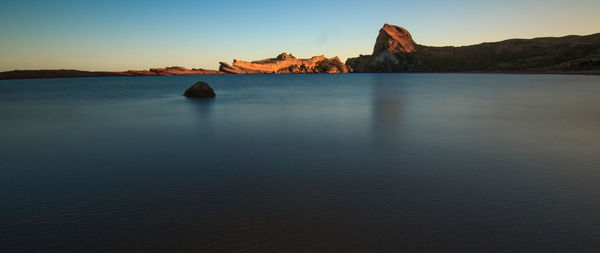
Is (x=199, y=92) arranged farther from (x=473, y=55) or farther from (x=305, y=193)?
(x=473, y=55)

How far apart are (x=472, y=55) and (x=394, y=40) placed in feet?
151

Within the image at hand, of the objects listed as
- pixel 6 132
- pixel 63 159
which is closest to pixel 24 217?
pixel 63 159

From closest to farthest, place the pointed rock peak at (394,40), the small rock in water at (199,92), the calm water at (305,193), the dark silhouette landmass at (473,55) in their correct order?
the calm water at (305,193)
the small rock in water at (199,92)
the dark silhouette landmass at (473,55)
the pointed rock peak at (394,40)

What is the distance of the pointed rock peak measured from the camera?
6526 inches

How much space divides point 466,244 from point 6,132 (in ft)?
46.9

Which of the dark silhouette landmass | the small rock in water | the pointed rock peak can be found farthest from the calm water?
the pointed rock peak

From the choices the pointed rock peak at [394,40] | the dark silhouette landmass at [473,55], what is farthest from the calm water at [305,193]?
the pointed rock peak at [394,40]

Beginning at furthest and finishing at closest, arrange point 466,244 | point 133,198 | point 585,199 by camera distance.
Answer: point 133,198, point 585,199, point 466,244

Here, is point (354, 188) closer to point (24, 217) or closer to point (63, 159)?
point (24, 217)

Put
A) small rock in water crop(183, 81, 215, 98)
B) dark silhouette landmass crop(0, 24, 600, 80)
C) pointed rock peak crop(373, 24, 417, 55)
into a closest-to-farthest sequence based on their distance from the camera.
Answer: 1. small rock in water crop(183, 81, 215, 98)
2. dark silhouette landmass crop(0, 24, 600, 80)
3. pointed rock peak crop(373, 24, 417, 55)

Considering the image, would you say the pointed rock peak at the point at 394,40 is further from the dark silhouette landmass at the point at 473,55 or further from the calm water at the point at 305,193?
the calm water at the point at 305,193

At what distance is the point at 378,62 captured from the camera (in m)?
149

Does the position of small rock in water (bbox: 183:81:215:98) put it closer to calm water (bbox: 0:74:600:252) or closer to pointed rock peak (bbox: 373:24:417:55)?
calm water (bbox: 0:74:600:252)

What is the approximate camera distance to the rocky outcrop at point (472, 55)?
91312 mm
